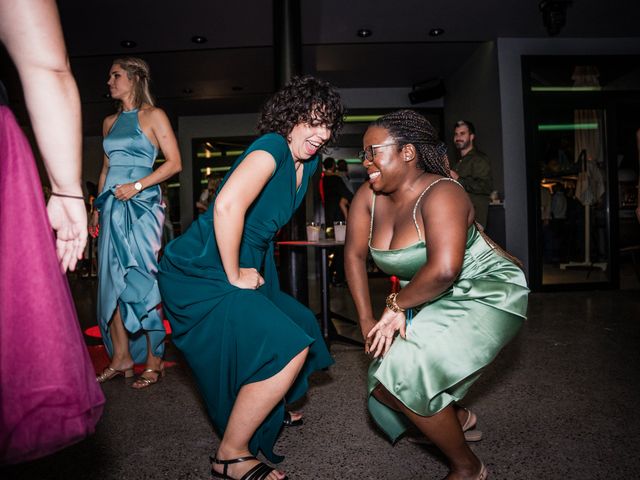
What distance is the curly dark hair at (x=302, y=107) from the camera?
68.7 inches

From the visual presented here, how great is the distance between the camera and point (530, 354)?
3072 millimetres

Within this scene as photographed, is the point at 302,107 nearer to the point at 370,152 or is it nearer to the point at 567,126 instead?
the point at 370,152

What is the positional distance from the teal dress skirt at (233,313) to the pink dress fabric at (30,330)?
28.6 inches

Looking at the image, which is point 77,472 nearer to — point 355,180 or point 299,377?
point 299,377

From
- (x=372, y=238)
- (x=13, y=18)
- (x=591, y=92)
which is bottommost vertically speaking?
(x=372, y=238)

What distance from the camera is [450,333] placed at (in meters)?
1.50

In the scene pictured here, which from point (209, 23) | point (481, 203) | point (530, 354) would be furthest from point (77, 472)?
point (209, 23)

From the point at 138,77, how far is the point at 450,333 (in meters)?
2.28

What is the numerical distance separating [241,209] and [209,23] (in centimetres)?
492

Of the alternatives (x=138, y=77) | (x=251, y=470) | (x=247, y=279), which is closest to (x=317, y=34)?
(x=138, y=77)

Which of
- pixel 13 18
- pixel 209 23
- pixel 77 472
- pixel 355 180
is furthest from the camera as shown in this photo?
pixel 355 180

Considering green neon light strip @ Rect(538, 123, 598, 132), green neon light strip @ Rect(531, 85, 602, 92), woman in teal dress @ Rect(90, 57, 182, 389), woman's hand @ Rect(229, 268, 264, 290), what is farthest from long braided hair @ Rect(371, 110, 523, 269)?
green neon light strip @ Rect(538, 123, 598, 132)

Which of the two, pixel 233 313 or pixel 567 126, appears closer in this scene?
pixel 233 313

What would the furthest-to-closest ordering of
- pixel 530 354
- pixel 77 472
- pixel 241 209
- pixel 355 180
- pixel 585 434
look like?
pixel 355 180
pixel 530 354
pixel 585 434
pixel 77 472
pixel 241 209
